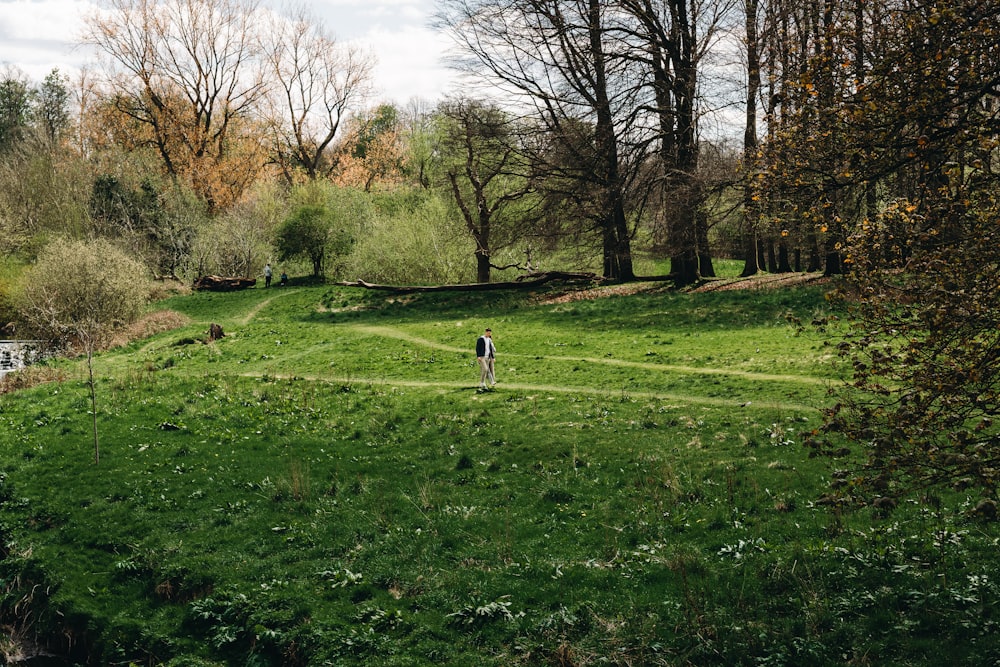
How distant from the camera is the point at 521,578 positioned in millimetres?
11148

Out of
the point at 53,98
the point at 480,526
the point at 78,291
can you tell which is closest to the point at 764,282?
the point at 480,526

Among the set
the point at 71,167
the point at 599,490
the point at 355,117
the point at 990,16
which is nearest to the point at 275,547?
the point at 599,490

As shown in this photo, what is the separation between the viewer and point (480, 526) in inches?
508

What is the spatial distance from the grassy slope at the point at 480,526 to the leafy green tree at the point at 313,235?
25325 mm

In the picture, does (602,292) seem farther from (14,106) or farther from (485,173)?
(14,106)

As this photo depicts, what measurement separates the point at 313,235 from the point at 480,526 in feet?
127

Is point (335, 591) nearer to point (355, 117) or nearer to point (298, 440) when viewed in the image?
point (298, 440)

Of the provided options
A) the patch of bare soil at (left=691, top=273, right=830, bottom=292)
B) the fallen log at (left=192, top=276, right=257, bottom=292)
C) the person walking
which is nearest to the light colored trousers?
the person walking

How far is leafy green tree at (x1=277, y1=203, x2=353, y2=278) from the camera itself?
4878 centimetres

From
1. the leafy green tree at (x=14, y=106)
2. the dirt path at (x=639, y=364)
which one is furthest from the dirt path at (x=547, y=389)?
the leafy green tree at (x=14, y=106)

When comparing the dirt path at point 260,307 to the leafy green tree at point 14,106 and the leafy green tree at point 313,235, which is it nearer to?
the leafy green tree at point 313,235

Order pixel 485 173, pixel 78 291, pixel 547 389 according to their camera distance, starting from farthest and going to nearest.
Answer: pixel 485 173
pixel 78 291
pixel 547 389

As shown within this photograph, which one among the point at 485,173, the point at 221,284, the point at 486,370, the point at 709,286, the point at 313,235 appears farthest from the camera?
the point at 313,235

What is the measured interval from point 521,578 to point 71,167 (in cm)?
5372
